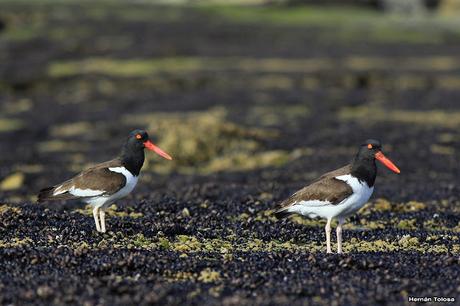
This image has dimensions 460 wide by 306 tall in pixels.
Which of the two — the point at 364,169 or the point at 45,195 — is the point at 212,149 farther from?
the point at 364,169

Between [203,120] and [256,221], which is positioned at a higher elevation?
[256,221]

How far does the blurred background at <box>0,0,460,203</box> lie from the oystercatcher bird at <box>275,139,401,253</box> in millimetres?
8491

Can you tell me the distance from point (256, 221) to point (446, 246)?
424 cm

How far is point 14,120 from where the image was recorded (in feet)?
154

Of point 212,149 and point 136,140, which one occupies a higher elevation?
point 136,140

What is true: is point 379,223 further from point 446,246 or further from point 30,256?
point 30,256

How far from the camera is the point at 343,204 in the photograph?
13.3 m

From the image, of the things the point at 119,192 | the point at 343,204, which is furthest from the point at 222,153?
the point at 343,204

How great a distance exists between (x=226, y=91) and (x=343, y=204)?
43.0 metres

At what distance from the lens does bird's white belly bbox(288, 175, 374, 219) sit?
13.2 metres

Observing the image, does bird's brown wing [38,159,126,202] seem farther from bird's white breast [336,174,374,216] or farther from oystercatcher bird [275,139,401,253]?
bird's white breast [336,174,374,216]

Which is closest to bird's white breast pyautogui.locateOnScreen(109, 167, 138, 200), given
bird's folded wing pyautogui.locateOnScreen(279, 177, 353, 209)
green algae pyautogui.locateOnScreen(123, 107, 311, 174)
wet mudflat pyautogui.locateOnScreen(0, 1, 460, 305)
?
wet mudflat pyautogui.locateOnScreen(0, 1, 460, 305)

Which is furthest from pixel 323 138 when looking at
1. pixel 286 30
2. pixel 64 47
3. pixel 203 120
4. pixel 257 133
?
pixel 286 30

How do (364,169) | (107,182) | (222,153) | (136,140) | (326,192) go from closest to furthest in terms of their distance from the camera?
(326,192), (364,169), (107,182), (136,140), (222,153)
